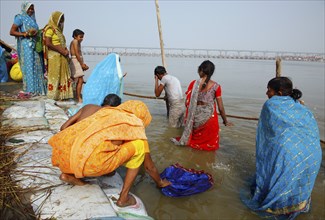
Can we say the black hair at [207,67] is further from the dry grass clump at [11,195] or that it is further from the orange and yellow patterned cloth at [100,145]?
the dry grass clump at [11,195]

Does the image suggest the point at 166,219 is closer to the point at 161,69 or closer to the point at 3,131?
the point at 3,131

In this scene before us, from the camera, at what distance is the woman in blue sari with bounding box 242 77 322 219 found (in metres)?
2.61

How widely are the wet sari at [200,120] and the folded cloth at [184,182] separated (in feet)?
3.97

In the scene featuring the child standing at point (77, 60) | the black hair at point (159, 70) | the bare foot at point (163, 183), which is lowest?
the bare foot at point (163, 183)

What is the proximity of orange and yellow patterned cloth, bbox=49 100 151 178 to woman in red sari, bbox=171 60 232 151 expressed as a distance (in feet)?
7.28

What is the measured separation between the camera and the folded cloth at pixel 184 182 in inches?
122

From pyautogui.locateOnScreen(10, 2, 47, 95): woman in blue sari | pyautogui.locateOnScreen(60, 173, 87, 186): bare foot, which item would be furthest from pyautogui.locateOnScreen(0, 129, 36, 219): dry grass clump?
pyautogui.locateOnScreen(10, 2, 47, 95): woman in blue sari

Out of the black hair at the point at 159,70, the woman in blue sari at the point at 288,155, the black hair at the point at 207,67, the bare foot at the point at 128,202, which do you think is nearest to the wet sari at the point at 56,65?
the black hair at the point at 159,70

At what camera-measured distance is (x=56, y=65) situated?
5086 millimetres

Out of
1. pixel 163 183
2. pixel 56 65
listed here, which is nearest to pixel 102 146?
pixel 163 183

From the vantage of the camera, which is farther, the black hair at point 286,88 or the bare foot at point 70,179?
the black hair at point 286,88

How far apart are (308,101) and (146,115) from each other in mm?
10970

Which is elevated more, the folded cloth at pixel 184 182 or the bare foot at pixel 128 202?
the bare foot at pixel 128 202

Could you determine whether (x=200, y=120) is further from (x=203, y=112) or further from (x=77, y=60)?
(x=77, y=60)
